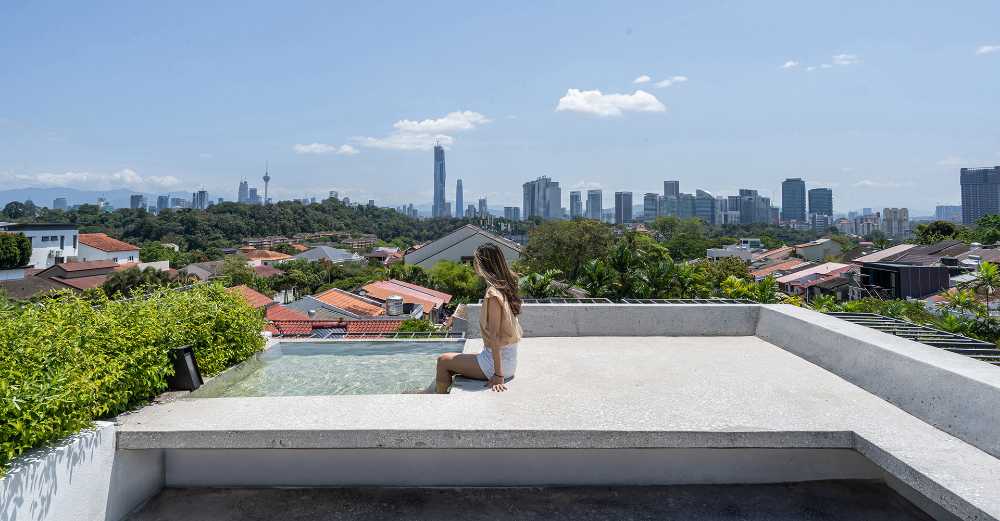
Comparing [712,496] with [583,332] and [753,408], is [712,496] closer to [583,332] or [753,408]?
[753,408]

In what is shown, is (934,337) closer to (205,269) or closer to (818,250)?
(205,269)

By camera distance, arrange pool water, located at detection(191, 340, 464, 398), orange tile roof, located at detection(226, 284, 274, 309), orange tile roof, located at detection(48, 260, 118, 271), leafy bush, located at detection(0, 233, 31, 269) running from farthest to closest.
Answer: orange tile roof, located at detection(48, 260, 118, 271) < leafy bush, located at detection(0, 233, 31, 269) < orange tile roof, located at detection(226, 284, 274, 309) < pool water, located at detection(191, 340, 464, 398)

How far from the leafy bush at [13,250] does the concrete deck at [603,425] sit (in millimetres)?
58336

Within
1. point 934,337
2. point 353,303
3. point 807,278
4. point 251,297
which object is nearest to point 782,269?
point 807,278

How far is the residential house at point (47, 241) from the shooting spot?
54781 mm

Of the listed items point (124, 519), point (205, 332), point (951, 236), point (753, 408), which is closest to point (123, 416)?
point (124, 519)

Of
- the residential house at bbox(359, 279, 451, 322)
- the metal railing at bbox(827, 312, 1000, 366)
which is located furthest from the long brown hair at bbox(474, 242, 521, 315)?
the residential house at bbox(359, 279, 451, 322)

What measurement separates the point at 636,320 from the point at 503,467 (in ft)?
10.7

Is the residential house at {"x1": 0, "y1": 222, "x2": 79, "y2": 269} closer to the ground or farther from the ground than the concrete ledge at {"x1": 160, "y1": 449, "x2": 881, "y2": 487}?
farther from the ground

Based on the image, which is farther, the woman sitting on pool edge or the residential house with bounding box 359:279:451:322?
the residential house with bounding box 359:279:451:322

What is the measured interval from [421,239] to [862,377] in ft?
412

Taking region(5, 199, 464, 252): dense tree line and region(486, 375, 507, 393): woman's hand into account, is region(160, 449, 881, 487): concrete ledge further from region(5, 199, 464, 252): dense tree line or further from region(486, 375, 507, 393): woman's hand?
region(5, 199, 464, 252): dense tree line

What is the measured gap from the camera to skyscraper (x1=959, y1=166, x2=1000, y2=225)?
445 ft

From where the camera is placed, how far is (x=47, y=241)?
56312mm
